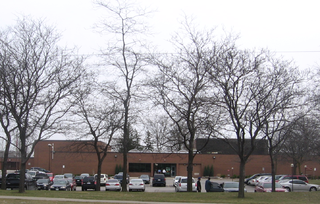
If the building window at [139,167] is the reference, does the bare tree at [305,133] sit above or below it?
above

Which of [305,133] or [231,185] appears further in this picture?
[231,185]

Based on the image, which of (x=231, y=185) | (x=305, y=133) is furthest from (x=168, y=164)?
(x=305, y=133)

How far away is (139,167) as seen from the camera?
6300 cm

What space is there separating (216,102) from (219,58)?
261 centimetres

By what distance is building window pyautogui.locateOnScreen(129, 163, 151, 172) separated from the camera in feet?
206

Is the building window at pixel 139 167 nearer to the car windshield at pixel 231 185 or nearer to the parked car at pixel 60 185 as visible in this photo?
the parked car at pixel 60 185

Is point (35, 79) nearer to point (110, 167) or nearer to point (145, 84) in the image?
point (145, 84)

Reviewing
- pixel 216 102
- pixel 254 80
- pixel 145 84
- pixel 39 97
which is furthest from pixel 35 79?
pixel 254 80

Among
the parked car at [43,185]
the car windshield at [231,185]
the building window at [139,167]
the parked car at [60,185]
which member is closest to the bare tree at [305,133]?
the car windshield at [231,185]

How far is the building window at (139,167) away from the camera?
62.9m

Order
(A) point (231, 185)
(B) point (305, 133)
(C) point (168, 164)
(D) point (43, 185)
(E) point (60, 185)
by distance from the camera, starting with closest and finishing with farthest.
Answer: (B) point (305, 133), (A) point (231, 185), (E) point (60, 185), (D) point (43, 185), (C) point (168, 164)

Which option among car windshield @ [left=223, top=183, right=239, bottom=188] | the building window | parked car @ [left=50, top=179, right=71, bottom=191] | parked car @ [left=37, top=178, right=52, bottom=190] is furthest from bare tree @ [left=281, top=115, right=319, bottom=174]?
the building window

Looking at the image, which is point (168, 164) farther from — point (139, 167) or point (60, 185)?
point (60, 185)

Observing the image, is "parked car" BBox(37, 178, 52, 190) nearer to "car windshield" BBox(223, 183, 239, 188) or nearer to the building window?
"car windshield" BBox(223, 183, 239, 188)
